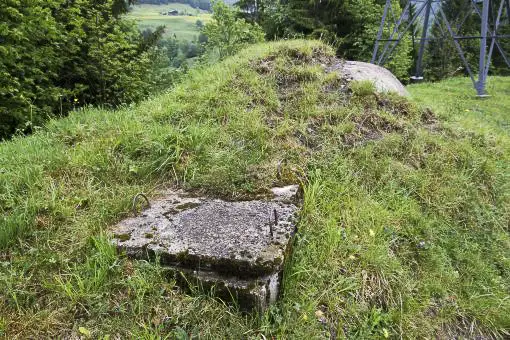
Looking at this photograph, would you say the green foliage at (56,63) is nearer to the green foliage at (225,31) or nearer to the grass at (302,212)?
the grass at (302,212)

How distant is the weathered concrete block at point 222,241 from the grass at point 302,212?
114 mm

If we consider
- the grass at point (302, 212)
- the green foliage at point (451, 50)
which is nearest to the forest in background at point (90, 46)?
the grass at point (302, 212)

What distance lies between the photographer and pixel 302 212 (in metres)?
2.70

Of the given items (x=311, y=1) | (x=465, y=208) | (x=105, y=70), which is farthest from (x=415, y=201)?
(x=311, y=1)

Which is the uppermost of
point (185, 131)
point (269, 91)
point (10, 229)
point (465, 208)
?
point (269, 91)

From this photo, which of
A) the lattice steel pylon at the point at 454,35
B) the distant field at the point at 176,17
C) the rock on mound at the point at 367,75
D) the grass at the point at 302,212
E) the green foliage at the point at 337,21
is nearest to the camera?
the grass at the point at 302,212

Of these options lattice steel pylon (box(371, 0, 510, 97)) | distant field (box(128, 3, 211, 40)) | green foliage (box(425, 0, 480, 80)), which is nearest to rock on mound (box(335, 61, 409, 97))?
lattice steel pylon (box(371, 0, 510, 97))

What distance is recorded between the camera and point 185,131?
347cm

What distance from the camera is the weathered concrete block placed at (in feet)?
6.54

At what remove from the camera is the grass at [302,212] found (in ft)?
6.43

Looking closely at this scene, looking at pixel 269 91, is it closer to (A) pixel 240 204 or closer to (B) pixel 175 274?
(A) pixel 240 204

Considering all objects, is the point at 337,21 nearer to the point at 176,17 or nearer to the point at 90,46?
the point at 90,46

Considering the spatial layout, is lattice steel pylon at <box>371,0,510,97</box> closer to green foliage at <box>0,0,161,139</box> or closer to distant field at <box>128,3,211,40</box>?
green foliage at <box>0,0,161,139</box>

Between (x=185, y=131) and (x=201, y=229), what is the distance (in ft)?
4.82
